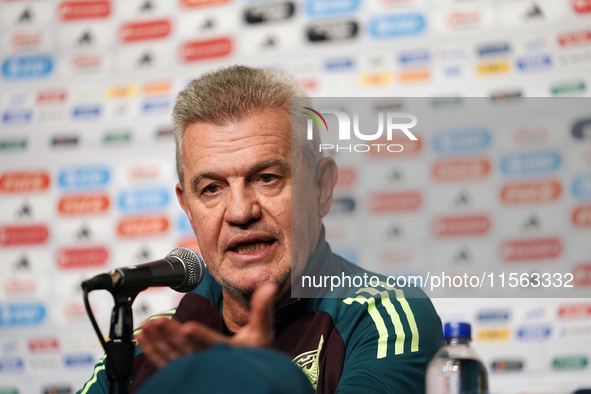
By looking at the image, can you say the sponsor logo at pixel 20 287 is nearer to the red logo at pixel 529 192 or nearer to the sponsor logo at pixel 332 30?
the sponsor logo at pixel 332 30

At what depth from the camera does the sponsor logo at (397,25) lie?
298 centimetres

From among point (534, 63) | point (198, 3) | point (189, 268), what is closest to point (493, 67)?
point (534, 63)

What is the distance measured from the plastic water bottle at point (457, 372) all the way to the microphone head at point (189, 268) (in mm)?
458

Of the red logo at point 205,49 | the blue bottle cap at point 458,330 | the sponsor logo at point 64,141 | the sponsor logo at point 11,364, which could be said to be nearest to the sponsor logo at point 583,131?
the blue bottle cap at point 458,330

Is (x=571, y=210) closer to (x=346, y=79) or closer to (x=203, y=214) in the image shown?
(x=346, y=79)

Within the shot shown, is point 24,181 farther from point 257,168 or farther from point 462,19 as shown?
point 462,19

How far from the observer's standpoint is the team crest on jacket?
1.21 m

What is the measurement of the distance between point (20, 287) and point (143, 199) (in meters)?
0.92

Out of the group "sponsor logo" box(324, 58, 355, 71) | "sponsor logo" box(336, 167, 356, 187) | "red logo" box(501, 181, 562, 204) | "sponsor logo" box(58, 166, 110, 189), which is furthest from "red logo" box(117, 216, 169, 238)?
"red logo" box(501, 181, 562, 204)

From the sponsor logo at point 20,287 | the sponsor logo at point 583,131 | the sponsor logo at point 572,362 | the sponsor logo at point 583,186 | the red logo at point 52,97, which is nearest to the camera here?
the sponsor logo at point 583,186

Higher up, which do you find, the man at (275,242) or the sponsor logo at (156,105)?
the sponsor logo at (156,105)

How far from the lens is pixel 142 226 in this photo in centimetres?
317

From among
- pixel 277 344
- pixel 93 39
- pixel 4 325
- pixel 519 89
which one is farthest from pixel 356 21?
pixel 4 325

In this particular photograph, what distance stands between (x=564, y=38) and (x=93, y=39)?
274cm
